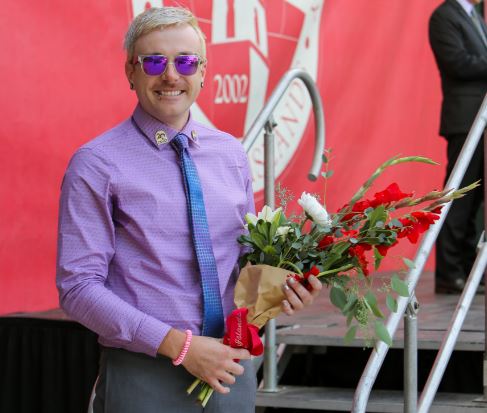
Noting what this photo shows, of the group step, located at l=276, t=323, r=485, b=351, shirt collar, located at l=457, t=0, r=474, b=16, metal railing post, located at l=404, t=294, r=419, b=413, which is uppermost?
shirt collar, located at l=457, t=0, r=474, b=16

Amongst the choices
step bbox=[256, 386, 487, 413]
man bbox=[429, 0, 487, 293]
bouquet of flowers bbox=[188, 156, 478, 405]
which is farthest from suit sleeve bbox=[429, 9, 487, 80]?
bouquet of flowers bbox=[188, 156, 478, 405]

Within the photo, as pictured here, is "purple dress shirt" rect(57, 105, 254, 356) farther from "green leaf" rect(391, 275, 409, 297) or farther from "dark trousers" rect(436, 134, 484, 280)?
"dark trousers" rect(436, 134, 484, 280)

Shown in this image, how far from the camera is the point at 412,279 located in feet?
9.68

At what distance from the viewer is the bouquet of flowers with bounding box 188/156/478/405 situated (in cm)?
201

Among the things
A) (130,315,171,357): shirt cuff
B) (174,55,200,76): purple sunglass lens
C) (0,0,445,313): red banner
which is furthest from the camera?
(0,0,445,313): red banner

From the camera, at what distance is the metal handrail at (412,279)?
2686mm

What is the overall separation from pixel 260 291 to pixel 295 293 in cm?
7

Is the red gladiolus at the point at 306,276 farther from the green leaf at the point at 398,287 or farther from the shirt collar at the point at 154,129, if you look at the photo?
the shirt collar at the point at 154,129

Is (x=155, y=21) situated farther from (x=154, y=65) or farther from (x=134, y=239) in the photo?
(x=134, y=239)

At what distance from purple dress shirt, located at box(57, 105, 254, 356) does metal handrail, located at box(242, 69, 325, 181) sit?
1109 mm

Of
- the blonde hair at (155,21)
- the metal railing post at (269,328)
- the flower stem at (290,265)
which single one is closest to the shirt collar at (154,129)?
the blonde hair at (155,21)

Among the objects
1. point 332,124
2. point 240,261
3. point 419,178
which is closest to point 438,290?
point 332,124

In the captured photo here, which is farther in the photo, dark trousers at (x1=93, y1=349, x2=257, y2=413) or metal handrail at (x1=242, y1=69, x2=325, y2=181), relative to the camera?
metal handrail at (x1=242, y1=69, x2=325, y2=181)

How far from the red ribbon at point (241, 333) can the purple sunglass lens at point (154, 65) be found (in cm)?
48
